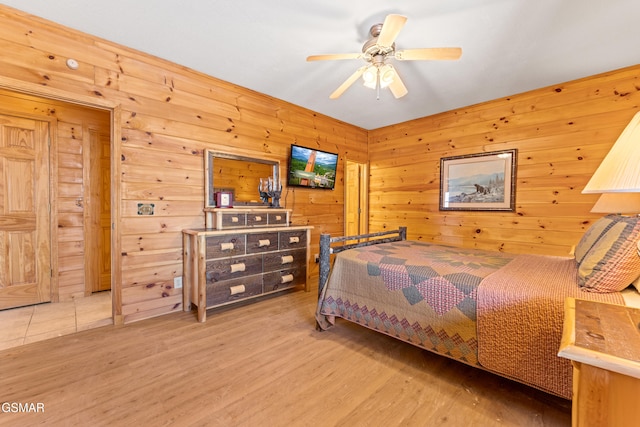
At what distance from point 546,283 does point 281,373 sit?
1683mm

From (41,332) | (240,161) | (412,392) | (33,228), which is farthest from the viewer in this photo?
(240,161)

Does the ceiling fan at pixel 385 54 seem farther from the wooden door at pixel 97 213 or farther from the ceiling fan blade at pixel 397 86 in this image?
the wooden door at pixel 97 213

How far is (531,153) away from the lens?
3.13 meters

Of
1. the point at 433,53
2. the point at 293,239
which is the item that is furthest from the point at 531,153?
the point at 293,239

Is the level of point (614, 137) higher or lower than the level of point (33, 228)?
higher

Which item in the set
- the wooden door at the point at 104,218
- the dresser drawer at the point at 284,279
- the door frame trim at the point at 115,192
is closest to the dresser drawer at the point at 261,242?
the dresser drawer at the point at 284,279

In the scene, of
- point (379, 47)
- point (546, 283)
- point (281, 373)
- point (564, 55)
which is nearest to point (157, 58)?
point (379, 47)

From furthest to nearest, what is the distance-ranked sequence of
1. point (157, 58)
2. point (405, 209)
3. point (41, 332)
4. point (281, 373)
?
point (405, 209) → point (157, 58) → point (41, 332) → point (281, 373)

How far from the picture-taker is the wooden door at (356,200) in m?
4.85

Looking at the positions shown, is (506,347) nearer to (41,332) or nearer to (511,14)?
(511,14)

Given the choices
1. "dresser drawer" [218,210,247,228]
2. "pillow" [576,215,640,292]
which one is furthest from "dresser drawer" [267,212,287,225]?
"pillow" [576,215,640,292]

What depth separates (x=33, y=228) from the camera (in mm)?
2896

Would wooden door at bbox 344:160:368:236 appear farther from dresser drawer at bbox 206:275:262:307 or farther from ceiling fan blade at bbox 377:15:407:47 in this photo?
ceiling fan blade at bbox 377:15:407:47

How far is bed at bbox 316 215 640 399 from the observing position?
1.29 meters
